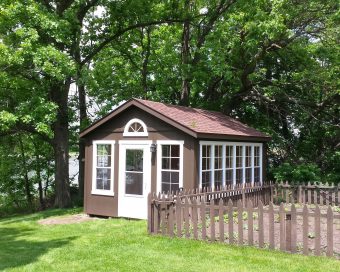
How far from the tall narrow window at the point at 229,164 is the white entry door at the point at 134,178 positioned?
284 cm

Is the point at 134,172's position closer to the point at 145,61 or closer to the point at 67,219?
the point at 67,219

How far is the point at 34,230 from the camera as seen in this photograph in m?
12.9

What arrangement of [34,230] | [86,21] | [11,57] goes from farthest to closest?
1. [86,21]
2. [11,57]
3. [34,230]

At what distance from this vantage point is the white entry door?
14.0m

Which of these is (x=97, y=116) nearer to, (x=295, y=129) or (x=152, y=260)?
(x=295, y=129)

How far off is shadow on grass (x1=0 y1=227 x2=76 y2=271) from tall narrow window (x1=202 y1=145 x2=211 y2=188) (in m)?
4.65

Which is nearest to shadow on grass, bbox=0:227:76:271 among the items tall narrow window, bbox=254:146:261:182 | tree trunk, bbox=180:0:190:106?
tall narrow window, bbox=254:146:261:182

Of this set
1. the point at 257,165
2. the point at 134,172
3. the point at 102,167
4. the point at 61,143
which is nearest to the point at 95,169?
the point at 102,167

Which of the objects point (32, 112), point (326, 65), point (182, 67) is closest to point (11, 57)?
point (32, 112)

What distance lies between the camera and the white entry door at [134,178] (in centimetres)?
1395

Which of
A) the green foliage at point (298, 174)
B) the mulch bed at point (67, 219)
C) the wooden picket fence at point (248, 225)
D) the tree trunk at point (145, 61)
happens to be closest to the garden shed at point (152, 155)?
the mulch bed at point (67, 219)

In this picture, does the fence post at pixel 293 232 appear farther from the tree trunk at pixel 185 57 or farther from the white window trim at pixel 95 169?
the tree trunk at pixel 185 57

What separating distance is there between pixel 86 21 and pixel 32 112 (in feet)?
27.5

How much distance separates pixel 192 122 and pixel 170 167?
164cm
